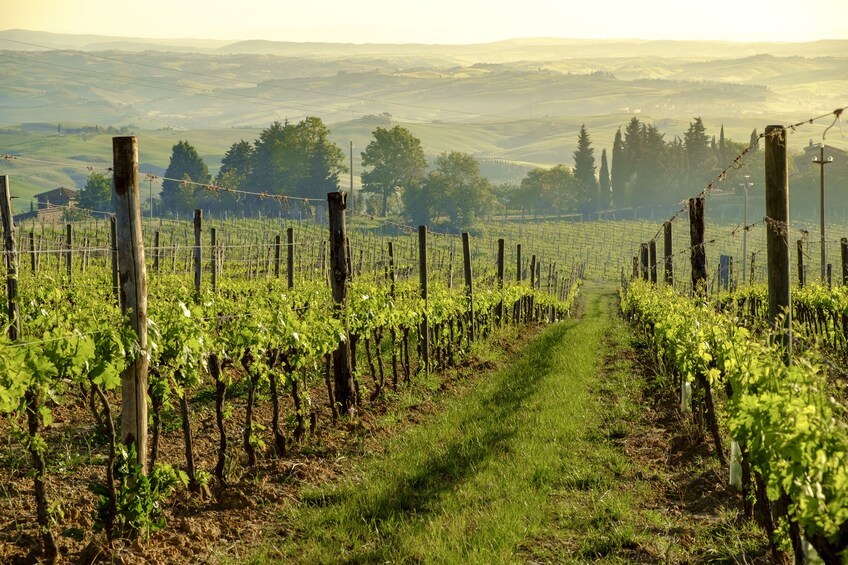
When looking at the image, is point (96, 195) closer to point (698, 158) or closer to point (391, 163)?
point (391, 163)

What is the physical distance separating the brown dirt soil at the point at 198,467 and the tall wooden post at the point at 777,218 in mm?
4427

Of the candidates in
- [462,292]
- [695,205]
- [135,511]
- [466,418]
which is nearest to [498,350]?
[462,292]

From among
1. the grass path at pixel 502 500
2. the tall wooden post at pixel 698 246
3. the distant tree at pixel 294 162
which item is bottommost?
the grass path at pixel 502 500

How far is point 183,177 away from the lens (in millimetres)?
122750

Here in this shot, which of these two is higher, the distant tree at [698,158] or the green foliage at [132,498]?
the distant tree at [698,158]

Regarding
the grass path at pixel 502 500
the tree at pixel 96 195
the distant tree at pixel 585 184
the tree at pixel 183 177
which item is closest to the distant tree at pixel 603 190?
the distant tree at pixel 585 184

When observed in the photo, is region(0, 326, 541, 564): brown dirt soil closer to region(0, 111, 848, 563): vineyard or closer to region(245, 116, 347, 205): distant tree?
region(0, 111, 848, 563): vineyard

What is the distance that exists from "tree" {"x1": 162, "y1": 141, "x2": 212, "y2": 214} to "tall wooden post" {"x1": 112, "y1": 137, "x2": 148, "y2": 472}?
356ft

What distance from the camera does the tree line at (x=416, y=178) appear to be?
119938 millimetres

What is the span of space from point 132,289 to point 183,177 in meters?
120

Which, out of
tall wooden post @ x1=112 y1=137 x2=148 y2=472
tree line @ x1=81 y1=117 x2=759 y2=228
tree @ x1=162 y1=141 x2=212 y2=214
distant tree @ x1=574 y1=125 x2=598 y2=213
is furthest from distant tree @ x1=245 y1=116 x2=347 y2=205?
tall wooden post @ x1=112 y1=137 x2=148 y2=472

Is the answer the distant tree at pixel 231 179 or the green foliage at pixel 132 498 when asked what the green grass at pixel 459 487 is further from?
the distant tree at pixel 231 179

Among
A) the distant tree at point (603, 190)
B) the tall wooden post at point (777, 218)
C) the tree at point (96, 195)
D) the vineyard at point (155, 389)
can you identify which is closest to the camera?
the vineyard at point (155, 389)

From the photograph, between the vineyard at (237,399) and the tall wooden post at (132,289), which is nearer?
the vineyard at (237,399)
